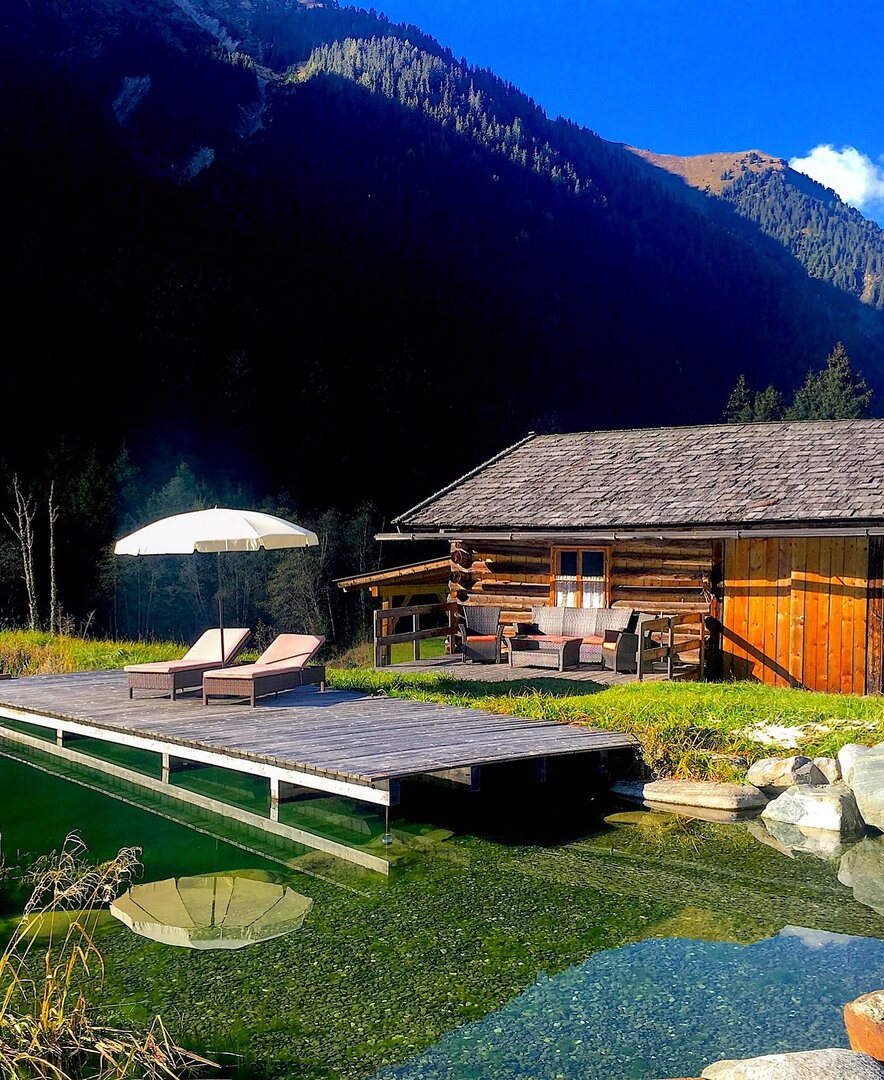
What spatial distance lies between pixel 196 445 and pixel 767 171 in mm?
146433

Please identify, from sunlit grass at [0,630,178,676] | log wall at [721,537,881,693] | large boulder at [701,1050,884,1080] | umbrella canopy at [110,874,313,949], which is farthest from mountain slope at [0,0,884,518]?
large boulder at [701,1050,884,1080]

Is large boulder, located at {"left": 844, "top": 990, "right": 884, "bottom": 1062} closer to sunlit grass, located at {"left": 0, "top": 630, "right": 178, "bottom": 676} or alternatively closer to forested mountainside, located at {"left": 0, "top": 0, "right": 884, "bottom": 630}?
sunlit grass, located at {"left": 0, "top": 630, "right": 178, "bottom": 676}

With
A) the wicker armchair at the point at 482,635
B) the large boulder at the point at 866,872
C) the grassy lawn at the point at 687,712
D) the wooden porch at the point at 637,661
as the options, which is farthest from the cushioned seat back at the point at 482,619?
the large boulder at the point at 866,872

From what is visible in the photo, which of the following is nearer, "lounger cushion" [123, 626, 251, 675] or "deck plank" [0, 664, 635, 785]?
"deck plank" [0, 664, 635, 785]

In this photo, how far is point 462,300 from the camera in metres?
60.3

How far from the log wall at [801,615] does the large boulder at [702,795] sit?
4771 mm

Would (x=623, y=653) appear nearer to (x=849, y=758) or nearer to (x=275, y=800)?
(x=849, y=758)

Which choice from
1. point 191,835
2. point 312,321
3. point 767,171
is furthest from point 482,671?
point 767,171

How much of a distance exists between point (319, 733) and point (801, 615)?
737 cm

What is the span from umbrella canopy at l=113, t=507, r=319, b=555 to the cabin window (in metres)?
5.42

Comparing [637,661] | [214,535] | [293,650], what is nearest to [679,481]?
[637,661]

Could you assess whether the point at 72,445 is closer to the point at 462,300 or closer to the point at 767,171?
the point at 462,300

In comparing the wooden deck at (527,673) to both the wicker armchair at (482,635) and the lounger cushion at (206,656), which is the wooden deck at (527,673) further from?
the lounger cushion at (206,656)

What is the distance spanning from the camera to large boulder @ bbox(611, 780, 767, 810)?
959cm
